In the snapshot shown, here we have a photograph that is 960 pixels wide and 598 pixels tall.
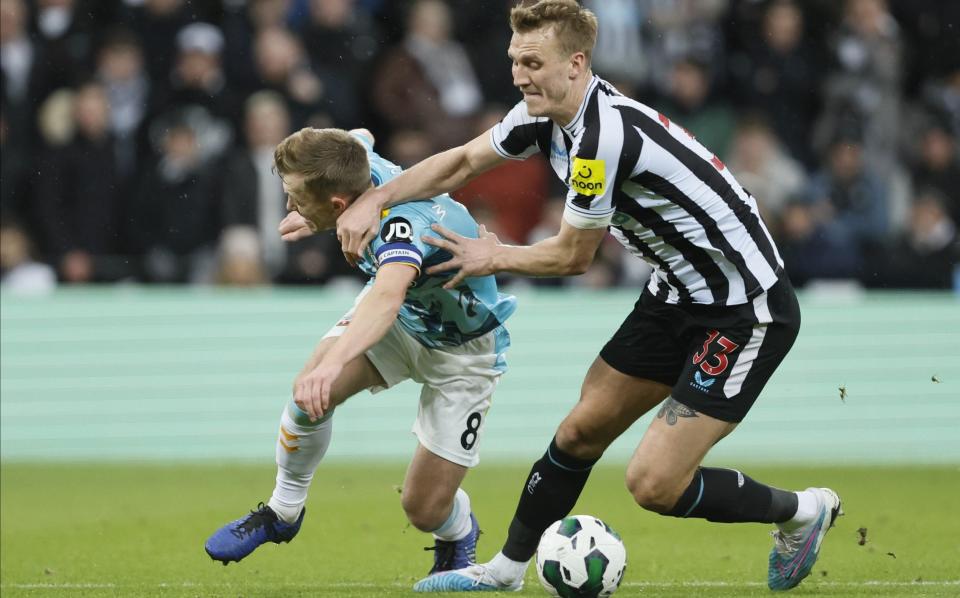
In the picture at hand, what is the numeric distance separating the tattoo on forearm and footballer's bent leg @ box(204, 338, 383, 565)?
4.55 feet

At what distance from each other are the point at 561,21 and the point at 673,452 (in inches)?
71.0

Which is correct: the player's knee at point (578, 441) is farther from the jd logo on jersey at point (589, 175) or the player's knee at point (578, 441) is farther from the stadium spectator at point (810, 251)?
the stadium spectator at point (810, 251)

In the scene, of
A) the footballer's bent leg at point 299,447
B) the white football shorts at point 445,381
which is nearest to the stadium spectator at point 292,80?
the white football shorts at point 445,381

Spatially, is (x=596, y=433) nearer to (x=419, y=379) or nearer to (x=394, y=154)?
(x=419, y=379)

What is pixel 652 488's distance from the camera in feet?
20.3

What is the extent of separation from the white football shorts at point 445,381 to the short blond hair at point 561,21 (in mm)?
1534

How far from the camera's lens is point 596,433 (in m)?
6.51

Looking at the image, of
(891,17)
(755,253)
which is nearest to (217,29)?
(891,17)

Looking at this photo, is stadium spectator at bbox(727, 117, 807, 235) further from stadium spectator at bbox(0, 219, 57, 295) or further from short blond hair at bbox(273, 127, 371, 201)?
short blond hair at bbox(273, 127, 371, 201)

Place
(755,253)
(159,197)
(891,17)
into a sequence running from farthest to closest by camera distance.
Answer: (891,17)
(159,197)
(755,253)

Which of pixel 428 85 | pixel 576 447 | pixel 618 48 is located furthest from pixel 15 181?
pixel 576 447

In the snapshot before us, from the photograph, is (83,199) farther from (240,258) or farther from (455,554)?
(455,554)

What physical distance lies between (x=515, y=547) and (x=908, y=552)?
8.13 feet

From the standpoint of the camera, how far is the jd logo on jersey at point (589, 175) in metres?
5.86
